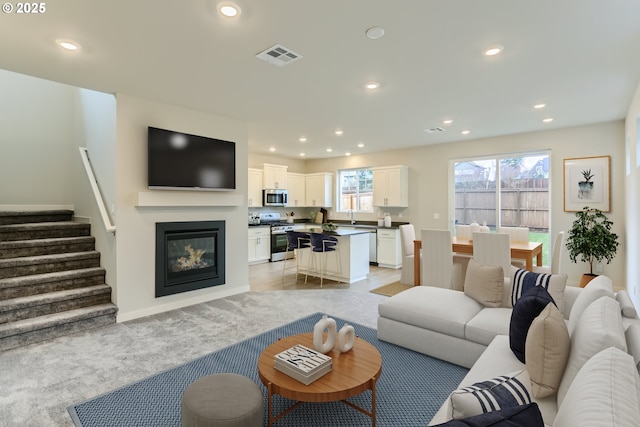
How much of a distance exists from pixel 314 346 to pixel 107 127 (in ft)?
12.3

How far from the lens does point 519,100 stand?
4070 mm

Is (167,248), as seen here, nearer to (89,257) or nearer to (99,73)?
(89,257)

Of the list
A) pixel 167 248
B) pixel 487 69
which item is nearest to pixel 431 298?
pixel 487 69

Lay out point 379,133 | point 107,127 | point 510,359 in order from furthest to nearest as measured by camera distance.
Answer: point 379,133 < point 107,127 < point 510,359

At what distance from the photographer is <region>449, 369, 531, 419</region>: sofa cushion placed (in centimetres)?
110

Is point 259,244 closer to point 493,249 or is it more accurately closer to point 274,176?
point 274,176

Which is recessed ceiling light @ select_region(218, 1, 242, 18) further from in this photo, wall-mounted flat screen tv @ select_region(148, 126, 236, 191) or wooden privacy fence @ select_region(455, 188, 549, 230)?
wooden privacy fence @ select_region(455, 188, 549, 230)

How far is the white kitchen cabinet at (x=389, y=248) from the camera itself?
A: 703 cm

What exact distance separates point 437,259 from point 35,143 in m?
6.27

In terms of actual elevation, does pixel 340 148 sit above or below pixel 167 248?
above

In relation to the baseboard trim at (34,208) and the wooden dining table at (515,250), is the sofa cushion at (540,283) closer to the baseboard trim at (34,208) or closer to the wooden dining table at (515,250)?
the wooden dining table at (515,250)

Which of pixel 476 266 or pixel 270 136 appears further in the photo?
pixel 270 136

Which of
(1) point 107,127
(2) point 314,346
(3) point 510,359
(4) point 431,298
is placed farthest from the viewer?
(1) point 107,127

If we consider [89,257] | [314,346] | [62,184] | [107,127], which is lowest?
[314,346]
